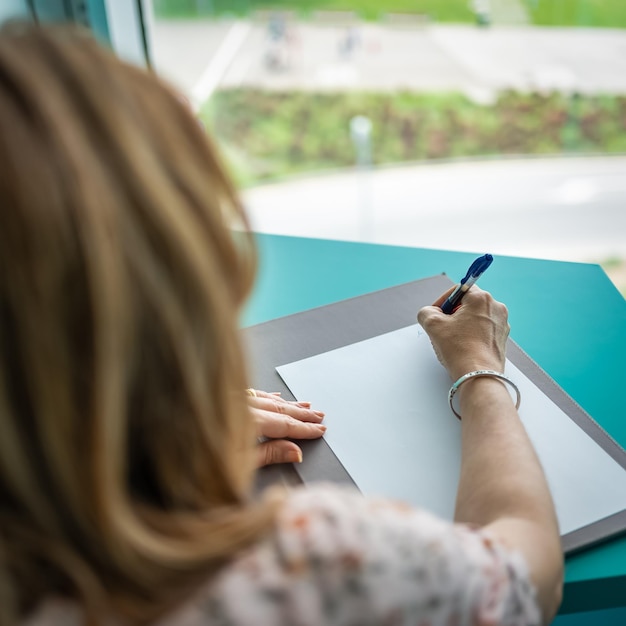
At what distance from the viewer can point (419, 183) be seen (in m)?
3.06

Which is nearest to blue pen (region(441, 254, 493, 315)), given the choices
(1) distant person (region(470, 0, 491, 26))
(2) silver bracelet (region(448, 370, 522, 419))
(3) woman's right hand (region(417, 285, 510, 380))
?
(3) woman's right hand (region(417, 285, 510, 380))

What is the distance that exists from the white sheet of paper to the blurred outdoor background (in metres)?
1.88

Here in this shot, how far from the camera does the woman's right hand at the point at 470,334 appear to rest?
2.26 ft

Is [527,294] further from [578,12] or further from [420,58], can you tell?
[420,58]

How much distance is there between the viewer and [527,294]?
2.91ft

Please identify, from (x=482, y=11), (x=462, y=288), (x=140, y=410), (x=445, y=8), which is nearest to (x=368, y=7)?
(x=445, y=8)

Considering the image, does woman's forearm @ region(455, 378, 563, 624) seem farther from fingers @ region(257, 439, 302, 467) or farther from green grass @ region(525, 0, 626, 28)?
green grass @ region(525, 0, 626, 28)

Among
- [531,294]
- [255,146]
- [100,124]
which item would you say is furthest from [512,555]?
[255,146]

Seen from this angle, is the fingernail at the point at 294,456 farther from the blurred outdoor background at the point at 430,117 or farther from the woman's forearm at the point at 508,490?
the blurred outdoor background at the point at 430,117

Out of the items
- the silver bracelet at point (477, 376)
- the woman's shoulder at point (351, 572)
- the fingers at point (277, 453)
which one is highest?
the woman's shoulder at point (351, 572)

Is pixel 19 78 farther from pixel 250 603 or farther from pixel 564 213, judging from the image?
pixel 564 213

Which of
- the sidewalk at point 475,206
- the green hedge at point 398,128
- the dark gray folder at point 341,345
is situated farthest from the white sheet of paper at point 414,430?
the green hedge at point 398,128

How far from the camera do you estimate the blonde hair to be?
314 mm

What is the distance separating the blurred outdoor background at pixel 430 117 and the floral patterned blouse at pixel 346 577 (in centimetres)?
222
